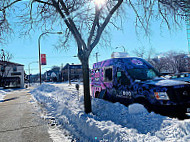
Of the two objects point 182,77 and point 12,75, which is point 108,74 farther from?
point 12,75

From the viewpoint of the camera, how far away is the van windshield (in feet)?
20.6

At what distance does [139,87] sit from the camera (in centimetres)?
565

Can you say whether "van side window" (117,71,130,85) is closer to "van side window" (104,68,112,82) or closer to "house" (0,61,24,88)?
"van side window" (104,68,112,82)

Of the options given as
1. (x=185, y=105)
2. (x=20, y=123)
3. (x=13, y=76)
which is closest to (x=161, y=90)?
(x=185, y=105)

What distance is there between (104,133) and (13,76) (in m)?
47.6

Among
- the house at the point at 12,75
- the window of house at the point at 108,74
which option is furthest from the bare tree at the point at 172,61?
the window of house at the point at 108,74

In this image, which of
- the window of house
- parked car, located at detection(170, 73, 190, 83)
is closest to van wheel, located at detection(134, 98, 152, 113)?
the window of house

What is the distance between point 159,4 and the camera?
20.9 ft

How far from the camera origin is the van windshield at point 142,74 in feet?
20.6

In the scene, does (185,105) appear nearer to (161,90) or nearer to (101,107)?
(161,90)

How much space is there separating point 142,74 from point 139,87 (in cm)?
95


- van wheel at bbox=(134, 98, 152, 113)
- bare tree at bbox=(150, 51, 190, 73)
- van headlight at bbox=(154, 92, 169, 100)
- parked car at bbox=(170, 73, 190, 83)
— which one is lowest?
van wheel at bbox=(134, 98, 152, 113)

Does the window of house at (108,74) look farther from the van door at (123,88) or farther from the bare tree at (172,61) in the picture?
the bare tree at (172,61)

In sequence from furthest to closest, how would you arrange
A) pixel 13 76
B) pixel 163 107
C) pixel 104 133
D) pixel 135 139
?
pixel 13 76 → pixel 163 107 → pixel 104 133 → pixel 135 139
